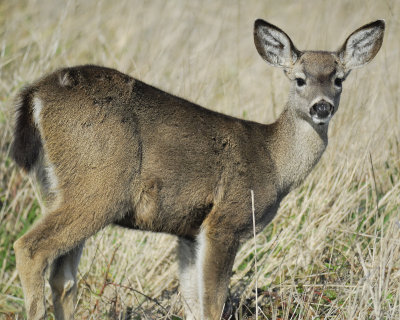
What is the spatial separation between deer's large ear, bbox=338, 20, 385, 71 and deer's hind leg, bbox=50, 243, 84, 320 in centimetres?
238

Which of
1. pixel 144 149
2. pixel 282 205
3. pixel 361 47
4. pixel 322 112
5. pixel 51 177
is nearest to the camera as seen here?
pixel 51 177

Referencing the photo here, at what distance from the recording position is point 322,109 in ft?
15.8

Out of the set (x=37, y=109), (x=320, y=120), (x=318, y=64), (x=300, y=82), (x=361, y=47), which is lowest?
(x=37, y=109)

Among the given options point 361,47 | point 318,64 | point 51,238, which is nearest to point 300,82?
point 318,64

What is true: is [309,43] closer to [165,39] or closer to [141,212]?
[165,39]

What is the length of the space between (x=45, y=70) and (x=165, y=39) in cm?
191

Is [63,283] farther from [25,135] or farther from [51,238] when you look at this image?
[25,135]

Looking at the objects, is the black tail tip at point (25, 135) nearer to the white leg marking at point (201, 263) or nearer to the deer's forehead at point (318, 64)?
→ the white leg marking at point (201, 263)

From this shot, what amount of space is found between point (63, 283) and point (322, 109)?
6.73 feet

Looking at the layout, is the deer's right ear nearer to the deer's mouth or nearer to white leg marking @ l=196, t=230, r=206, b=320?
the deer's mouth

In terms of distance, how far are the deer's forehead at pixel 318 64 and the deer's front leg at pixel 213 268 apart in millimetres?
1316

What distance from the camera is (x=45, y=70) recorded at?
680cm

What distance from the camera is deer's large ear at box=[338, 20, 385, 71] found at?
533cm

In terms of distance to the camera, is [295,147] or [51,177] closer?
[51,177]
